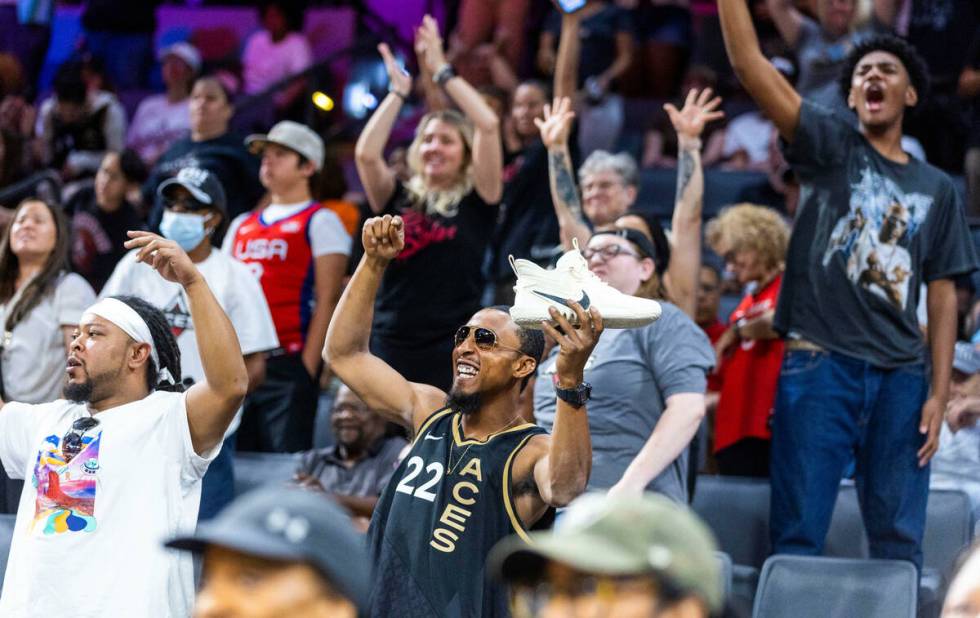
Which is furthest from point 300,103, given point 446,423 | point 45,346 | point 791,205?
point 446,423

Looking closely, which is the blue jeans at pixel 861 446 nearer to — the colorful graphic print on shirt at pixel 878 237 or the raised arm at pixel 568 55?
the colorful graphic print on shirt at pixel 878 237

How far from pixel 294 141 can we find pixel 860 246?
2.52m

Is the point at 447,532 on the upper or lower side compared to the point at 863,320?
lower

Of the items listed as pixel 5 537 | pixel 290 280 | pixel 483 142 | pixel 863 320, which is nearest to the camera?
pixel 863 320

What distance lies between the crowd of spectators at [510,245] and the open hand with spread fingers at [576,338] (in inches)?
11.0

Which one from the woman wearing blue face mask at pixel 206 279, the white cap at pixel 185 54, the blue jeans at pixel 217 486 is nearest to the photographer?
the blue jeans at pixel 217 486

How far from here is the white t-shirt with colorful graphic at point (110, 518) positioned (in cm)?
368

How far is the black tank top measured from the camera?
3.52 m

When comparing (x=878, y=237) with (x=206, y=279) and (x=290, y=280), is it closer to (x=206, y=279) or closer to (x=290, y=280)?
(x=206, y=279)

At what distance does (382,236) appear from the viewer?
3.83 m

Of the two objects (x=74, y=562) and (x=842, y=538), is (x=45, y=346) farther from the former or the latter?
(x=842, y=538)

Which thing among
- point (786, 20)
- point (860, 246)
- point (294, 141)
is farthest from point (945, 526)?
point (786, 20)

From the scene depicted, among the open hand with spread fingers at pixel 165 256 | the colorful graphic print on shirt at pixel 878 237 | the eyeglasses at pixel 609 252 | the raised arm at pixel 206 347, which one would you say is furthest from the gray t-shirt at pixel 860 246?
the open hand with spread fingers at pixel 165 256

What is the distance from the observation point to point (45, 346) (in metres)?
5.48
